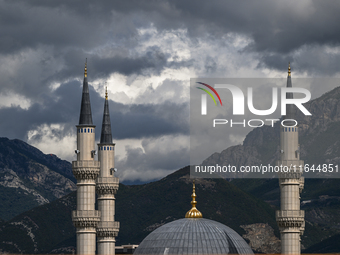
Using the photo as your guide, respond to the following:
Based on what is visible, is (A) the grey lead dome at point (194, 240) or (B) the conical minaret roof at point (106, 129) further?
(A) the grey lead dome at point (194, 240)

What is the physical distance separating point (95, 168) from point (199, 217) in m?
30.5

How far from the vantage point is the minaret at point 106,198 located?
95688 millimetres

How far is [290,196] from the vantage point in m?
94.9

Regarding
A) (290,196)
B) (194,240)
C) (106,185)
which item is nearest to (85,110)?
(106,185)

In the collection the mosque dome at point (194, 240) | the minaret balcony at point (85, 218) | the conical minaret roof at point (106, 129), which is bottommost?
the mosque dome at point (194, 240)

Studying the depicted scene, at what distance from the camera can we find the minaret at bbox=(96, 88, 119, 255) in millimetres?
95688

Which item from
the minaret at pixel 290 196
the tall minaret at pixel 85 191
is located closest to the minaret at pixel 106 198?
the tall minaret at pixel 85 191

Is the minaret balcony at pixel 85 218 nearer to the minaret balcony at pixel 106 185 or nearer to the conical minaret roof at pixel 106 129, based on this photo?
the minaret balcony at pixel 106 185

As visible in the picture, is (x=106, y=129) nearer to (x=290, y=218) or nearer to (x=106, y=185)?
(x=106, y=185)

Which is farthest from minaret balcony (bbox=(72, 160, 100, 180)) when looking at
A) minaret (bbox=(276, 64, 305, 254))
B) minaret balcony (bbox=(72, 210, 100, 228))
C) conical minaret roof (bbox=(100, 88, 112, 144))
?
minaret (bbox=(276, 64, 305, 254))

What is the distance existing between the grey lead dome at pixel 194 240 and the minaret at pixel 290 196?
438 inches

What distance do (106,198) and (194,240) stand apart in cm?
1537

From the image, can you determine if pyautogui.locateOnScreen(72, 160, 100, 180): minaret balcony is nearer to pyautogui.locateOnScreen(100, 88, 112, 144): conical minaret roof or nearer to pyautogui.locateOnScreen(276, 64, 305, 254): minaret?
pyautogui.locateOnScreen(100, 88, 112, 144): conical minaret roof

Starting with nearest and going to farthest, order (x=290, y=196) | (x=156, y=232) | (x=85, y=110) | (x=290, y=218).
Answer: (x=85, y=110) < (x=290, y=218) < (x=290, y=196) < (x=156, y=232)
